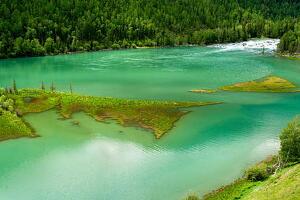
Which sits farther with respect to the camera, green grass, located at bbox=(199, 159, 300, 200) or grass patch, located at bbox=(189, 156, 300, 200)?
grass patch, located at bbox=(189, 156, 300, 200)

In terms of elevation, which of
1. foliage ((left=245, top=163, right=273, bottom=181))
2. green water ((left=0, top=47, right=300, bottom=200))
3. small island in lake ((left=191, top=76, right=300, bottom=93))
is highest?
small island in lake ((left=191, top=76, right=300, bottom=93))

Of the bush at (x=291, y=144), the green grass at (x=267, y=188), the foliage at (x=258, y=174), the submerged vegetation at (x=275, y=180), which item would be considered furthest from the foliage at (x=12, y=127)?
the bush at (x=291, y=144)

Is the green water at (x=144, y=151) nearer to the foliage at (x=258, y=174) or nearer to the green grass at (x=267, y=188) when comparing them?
the green grass at (x=267, y=188)

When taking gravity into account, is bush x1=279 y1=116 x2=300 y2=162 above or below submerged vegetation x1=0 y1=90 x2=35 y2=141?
above

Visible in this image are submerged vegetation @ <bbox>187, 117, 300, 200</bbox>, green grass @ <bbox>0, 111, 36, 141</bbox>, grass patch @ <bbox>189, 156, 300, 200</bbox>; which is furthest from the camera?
green grass @ <bbox>0, 111, 36, 141</bbox>

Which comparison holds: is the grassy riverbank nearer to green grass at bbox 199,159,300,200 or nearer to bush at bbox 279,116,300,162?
bush at bbox 279,116,300,162

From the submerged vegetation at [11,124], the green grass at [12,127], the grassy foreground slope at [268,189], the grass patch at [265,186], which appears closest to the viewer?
the grassy foreground slope at [268,189]

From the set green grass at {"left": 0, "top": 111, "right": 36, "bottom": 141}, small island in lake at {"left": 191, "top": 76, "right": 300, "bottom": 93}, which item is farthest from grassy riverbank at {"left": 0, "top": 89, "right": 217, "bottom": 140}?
small island in lake at {"left": 191, "top": 76, "right": 300, "bottom": 93}
